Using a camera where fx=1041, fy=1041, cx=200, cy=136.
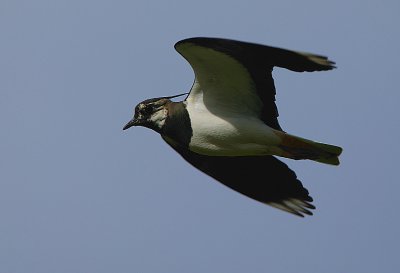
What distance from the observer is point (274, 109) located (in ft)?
35.6

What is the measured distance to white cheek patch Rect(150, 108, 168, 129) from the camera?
11172mm

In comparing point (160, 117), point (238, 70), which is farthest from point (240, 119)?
point (160, 117)

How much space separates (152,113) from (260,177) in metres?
1.41

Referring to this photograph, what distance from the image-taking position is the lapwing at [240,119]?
10203 mm

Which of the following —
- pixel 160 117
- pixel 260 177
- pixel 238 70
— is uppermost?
pixel 238 70

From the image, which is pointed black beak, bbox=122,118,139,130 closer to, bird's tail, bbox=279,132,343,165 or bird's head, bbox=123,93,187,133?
bird's head, bbox=123,93,187,133

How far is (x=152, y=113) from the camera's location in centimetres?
1131

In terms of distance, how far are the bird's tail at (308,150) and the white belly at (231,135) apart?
0.34ft

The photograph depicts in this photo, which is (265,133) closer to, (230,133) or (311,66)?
(230,133)

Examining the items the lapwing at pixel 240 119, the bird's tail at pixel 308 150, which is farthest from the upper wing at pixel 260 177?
the bird's tail at pixel 308 150

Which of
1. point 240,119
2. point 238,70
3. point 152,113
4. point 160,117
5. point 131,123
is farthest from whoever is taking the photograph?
point 131,123

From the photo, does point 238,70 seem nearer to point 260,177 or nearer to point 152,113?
point 152,113

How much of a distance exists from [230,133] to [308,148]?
0.81 m

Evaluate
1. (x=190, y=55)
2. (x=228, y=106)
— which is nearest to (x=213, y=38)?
(x=190, y=55)
